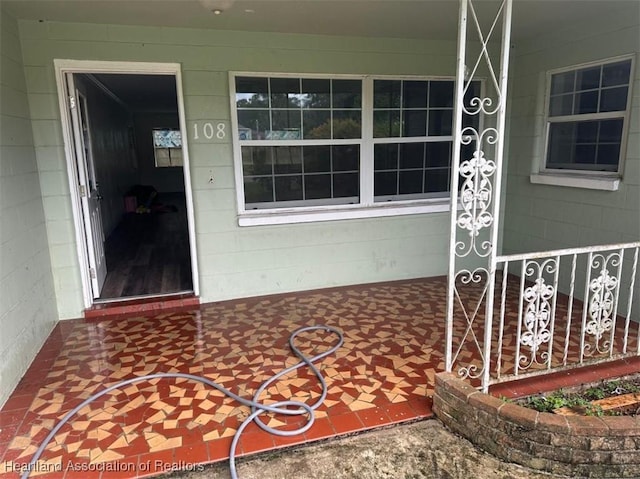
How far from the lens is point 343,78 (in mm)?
4129

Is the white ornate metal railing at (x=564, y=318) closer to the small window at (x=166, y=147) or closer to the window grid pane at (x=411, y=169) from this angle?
the window grid pane at (x=411, y=169)

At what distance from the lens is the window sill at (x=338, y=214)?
13.4 feet

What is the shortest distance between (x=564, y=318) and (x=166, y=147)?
11.7m

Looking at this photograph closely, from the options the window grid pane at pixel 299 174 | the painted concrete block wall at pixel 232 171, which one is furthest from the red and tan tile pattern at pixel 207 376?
the window grid pane at pixel 299 174

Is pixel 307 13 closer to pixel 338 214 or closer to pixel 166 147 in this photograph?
pixel 338 214

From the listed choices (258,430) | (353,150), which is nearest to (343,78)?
(353,150)

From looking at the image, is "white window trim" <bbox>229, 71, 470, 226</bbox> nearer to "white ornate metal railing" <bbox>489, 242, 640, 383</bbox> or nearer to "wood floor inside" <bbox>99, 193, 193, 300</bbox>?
"wood floor inside" <bbox>99, 193, 193, 300</bbox>

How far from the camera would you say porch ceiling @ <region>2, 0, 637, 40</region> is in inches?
120

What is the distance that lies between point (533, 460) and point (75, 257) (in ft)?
12.1

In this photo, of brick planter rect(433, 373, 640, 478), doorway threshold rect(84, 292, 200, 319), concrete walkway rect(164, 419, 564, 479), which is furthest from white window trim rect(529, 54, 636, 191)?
doorway threshold rect(84, 292, 200, 319)

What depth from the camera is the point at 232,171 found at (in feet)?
13.0

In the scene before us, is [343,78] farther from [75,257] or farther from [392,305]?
[75,257]

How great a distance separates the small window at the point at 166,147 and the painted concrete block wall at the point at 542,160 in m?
10.2

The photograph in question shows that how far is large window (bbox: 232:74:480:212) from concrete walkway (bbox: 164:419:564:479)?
2513mm
